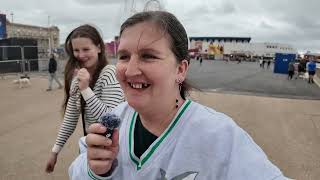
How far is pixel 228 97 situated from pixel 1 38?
19820 mm

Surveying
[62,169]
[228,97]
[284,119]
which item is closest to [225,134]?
[62,169]

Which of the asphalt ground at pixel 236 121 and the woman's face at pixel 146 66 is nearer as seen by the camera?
the woman's face at pixel 146 66

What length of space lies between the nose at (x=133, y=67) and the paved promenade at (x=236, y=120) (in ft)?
12.2

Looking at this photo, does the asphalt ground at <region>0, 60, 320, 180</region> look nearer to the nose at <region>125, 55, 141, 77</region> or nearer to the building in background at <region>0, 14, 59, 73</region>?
the nose at <region>125, 55, 141, 77</region>

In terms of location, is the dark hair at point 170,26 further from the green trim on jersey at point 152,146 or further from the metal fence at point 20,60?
the metal fence at point 20,60

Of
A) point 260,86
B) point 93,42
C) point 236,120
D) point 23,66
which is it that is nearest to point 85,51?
point 93,42

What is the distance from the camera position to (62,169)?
5.46 metres

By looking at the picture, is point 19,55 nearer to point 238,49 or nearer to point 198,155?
point 198,155

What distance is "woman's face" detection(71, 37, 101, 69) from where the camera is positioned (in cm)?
244

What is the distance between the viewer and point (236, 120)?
29.3 feet

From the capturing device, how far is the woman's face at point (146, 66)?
1291 mm

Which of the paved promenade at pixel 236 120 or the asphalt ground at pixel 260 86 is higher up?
the paved promenade at pixel 236 120

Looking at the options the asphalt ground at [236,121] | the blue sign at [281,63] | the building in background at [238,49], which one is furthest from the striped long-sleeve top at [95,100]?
the building in background at [238,49]

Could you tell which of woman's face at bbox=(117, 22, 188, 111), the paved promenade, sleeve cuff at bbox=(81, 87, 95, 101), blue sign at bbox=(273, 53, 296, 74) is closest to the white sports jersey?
woman's face at bbox=(117, 22, 188, 111)
